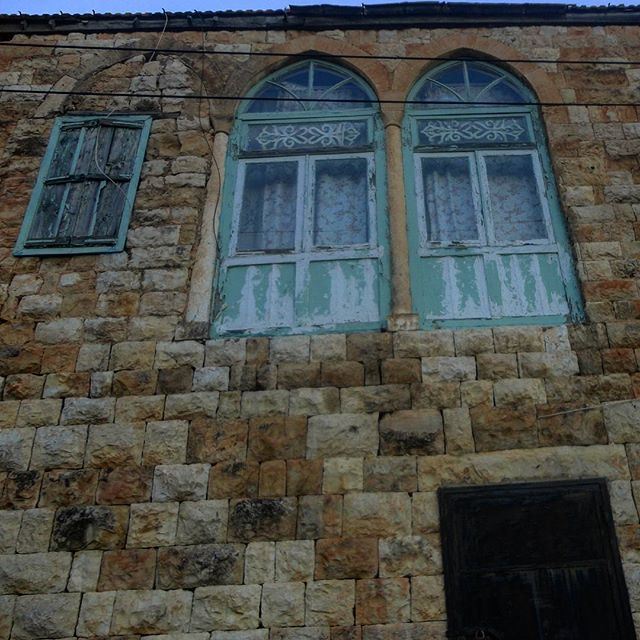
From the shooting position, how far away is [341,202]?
21.7 ft

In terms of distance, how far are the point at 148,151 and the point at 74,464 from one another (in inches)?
118

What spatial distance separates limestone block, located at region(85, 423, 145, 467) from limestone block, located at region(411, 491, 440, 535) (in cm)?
195

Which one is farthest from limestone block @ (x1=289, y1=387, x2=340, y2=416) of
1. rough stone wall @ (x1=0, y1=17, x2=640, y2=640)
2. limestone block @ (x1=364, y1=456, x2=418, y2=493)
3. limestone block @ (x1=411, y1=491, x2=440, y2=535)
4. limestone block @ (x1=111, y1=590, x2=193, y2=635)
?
limestone block @ (x1=111, y1=590, x2=193, y2=635)

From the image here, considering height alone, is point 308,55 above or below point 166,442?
above

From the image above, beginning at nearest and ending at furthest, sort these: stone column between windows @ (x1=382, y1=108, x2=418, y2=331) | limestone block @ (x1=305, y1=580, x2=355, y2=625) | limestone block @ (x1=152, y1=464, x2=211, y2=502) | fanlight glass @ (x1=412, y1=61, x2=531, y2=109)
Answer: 1. limestone block @ (x1=305, y1=580, x2=355, y2=625)
2. limestone block @ (x1=152, y1=464, x2=211, y2=502)
3. stone column between windows @ (x1=382, y1=108, x2=418, y2=331)
4. fanlight glass @ (x1=412, y1=61, x2=531, y2=109)

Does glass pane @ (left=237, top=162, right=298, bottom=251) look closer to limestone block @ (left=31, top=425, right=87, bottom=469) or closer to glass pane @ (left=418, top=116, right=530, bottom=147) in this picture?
glass pane @ (left=418, top=116, right=530, bottom=147)

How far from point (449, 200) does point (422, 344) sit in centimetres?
155

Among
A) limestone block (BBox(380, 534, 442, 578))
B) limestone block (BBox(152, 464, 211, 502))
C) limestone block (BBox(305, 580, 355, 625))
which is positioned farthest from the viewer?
limestone block (BBox(152, 464, 211, 502))

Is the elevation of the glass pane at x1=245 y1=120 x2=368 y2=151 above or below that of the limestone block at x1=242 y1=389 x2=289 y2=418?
above

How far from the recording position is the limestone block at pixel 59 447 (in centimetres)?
536

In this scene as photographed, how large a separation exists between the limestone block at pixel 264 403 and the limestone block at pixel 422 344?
0.91 meters

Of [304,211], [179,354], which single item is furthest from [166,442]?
[304,211]

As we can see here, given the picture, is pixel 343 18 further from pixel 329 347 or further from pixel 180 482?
pixel 180 482

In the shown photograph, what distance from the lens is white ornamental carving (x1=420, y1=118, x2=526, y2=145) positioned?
6.89m
